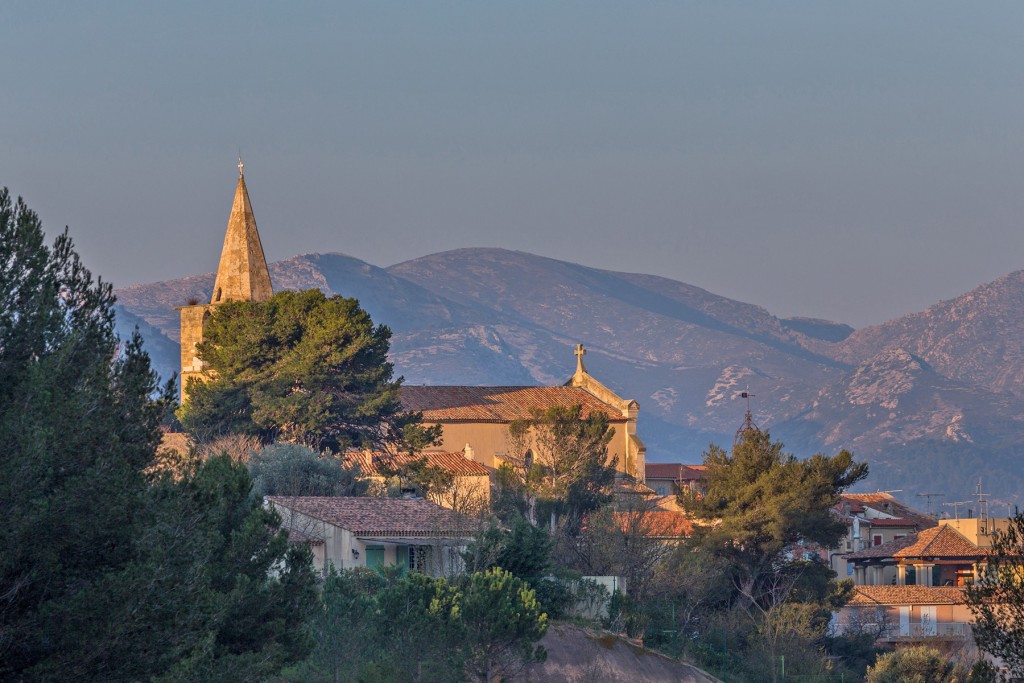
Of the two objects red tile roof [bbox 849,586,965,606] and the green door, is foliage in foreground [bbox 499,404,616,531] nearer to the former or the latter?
red tile roof [bbox 849,586,965,606]

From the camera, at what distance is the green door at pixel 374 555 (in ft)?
159

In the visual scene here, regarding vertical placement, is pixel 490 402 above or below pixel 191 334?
below

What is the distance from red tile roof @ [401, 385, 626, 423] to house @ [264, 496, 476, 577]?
2717cm

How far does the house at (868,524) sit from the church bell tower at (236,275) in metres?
27.8

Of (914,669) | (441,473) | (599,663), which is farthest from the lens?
(441,473)

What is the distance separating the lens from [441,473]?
216 ft

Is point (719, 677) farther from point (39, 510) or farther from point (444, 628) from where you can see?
point (39, 510)

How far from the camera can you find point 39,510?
18891 mm

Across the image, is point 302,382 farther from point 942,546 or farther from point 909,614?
point 942,546

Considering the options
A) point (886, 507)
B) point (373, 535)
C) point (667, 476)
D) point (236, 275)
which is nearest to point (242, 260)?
point (236, 275)

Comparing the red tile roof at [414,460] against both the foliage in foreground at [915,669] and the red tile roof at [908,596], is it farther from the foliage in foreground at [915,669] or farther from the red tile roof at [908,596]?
the foliage in foreground at [915,669]

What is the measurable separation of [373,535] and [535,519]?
44.1ft

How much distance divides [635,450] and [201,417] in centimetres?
2354

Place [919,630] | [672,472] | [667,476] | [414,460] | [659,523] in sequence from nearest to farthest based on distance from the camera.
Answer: [414,460], [659,523], [919,630], [667,476], [672,472]
